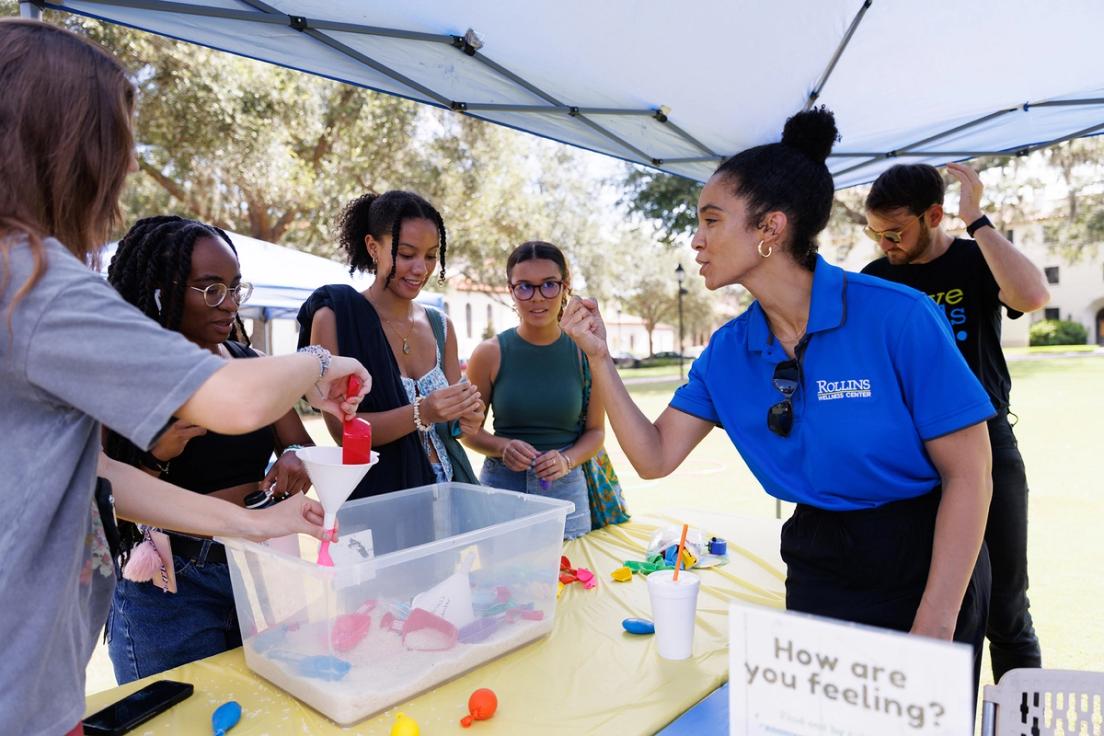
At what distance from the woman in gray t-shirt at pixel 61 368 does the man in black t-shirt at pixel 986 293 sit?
7.08 feet

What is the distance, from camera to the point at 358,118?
38.8 ft

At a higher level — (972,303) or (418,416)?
(972,303)

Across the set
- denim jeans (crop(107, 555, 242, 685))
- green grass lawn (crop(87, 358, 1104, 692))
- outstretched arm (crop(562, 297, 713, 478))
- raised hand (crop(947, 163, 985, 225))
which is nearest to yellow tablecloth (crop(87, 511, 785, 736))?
denim jeans (crop(107, 555, 242, 685))

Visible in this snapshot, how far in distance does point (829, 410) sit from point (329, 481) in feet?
3.19

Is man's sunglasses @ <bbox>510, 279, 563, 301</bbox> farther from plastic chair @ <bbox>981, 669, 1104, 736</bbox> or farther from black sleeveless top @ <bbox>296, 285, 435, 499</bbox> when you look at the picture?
plastic chair @ <bbox>981, 669, 1104, 736</bbox>

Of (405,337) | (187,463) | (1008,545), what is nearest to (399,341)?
(405,337)

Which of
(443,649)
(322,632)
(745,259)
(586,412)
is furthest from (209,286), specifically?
(586,412)

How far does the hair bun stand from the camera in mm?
1678

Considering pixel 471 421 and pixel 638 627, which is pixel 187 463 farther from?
pixel 638 627

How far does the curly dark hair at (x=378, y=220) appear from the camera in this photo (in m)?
2.37

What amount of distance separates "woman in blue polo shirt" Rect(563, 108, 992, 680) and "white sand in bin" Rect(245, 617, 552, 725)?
2.15ft

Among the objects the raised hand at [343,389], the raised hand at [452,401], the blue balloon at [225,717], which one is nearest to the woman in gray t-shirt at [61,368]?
the raised hand at [343,389]

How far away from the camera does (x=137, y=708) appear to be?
4.21ft

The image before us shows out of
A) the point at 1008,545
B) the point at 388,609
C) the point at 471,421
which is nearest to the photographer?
the point at 388,609
